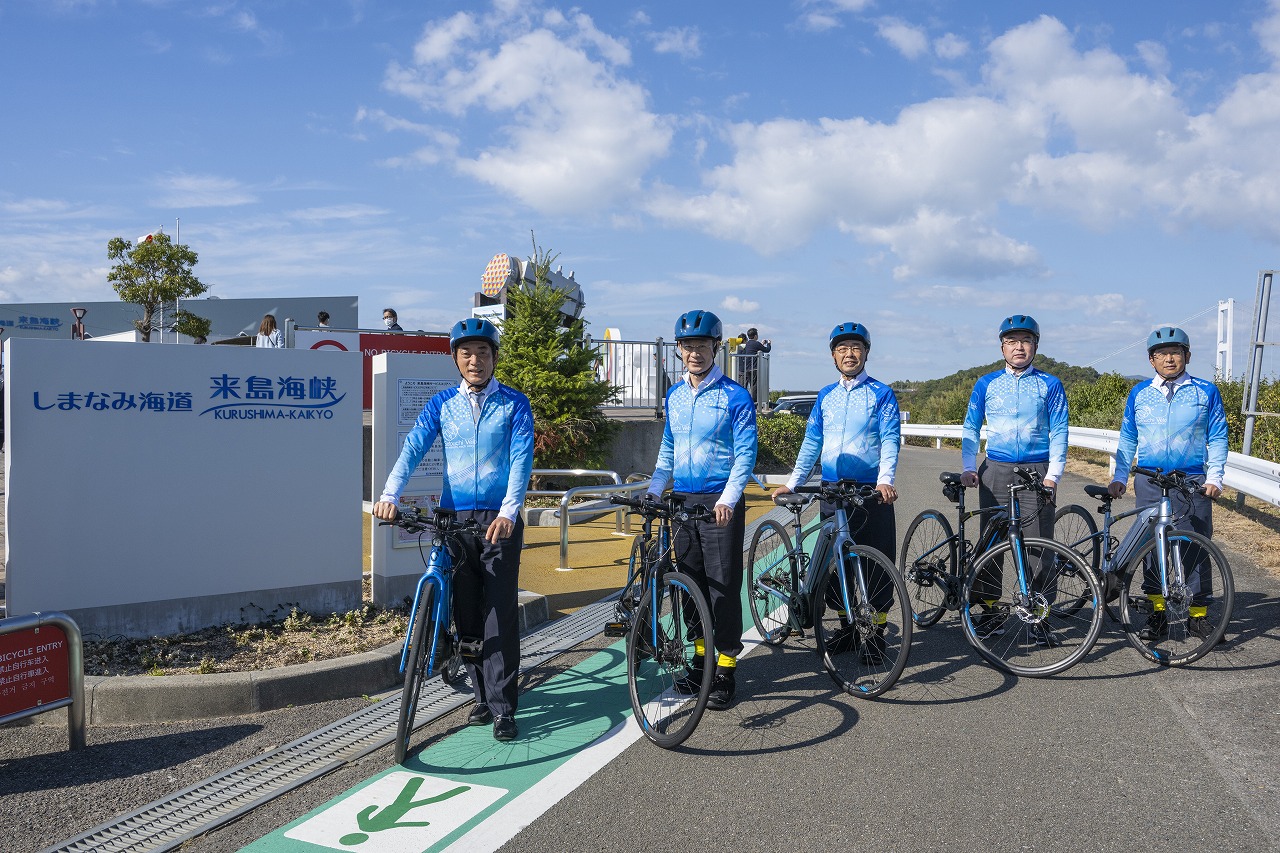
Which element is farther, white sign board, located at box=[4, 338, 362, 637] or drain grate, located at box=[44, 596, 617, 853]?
white sign board, located at box=[4, 338, 362, 637]

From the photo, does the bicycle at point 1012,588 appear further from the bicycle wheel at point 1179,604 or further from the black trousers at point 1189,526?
the black trousers at point 1189,526

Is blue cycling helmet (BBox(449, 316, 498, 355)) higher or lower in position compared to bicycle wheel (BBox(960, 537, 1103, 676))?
higher

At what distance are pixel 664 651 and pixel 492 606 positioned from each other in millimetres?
880

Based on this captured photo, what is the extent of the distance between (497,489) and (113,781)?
2.09 meters

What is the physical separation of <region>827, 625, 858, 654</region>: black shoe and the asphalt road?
0.68 ft

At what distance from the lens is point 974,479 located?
6.24 meters

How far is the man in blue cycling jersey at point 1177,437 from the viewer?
6.17 m

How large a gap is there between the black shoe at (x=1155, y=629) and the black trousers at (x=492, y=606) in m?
4.08

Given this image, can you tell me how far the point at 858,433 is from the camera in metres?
5.98

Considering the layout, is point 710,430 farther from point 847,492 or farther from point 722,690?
point 722,690

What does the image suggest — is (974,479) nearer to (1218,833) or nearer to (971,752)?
(971,752)

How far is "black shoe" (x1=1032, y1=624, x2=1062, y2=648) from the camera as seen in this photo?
6.04m

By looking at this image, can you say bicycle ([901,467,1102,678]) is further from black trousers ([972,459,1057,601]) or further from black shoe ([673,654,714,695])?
black shoe ([673,654,714,695])

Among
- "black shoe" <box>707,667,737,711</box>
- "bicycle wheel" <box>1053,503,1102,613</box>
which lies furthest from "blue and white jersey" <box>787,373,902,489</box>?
"bicycle wheel" <box>1053,503,1102,613</box>
